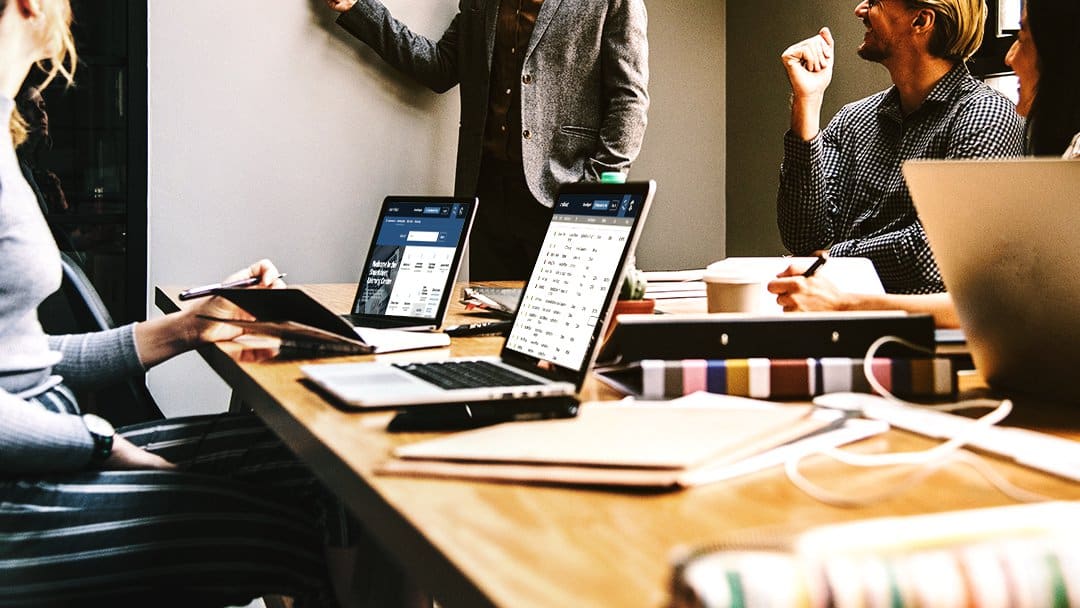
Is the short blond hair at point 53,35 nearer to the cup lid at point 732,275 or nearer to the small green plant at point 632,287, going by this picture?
the small green plant at point 632,287

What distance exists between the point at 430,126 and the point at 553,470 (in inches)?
120

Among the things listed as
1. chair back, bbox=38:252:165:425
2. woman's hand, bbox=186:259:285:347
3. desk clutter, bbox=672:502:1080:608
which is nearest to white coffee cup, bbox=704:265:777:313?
woman's hand, bbox=186:259:285:347

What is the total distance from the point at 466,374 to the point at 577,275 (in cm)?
17

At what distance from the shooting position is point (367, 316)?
177cm

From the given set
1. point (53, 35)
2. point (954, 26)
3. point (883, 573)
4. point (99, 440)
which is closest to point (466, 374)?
point (99, 440)

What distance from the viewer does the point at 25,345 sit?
48.3 inches

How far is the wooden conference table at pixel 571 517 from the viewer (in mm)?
469

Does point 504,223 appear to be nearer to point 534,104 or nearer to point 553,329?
point 534,104

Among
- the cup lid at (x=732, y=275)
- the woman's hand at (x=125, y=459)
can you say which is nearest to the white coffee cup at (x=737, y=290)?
the cup lid at (x=732, y=275)

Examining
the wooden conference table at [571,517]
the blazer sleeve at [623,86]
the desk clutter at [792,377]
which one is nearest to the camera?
the wooden conference table at [571,517]

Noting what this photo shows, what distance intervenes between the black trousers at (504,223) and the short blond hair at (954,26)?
1.27 meters

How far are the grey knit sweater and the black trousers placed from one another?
6.49 ft

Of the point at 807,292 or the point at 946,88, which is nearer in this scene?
the point at 807,292

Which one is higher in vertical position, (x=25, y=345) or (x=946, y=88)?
(x=946, y=88)
